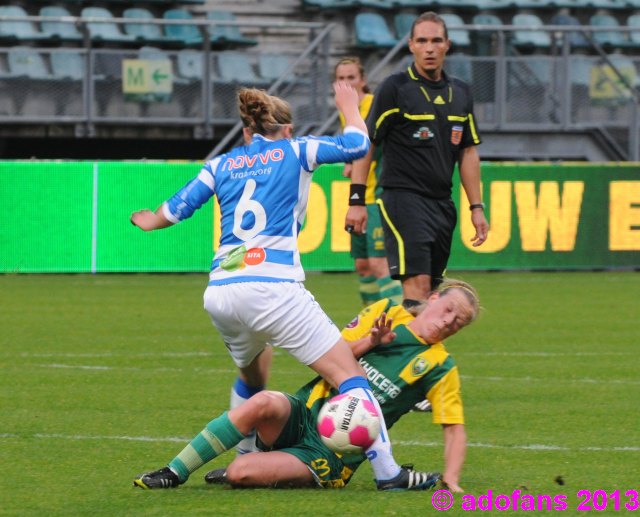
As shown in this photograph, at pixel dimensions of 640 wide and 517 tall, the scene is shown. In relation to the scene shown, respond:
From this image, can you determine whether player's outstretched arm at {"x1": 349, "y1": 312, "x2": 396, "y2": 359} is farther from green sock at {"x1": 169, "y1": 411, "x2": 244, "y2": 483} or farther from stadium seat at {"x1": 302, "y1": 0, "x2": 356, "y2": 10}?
stadium seat at {"x1": 302, "y1": 0, "x2": 356, "y2": 10}

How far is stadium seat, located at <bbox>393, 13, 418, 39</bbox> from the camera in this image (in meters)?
23.3

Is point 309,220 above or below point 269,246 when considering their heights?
below

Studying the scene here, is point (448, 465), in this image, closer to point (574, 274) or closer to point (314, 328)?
point (314, 328)

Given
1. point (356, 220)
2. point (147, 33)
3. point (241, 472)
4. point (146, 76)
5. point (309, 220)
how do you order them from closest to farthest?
point (241, 472)
point (356, 220)
point (309, 220)
point (146, 76)
point (147, 33)

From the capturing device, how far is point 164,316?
13766mm

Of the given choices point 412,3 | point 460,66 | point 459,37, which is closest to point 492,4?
point 412,3

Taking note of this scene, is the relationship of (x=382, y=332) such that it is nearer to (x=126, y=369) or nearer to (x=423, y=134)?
(x=423, y=134)

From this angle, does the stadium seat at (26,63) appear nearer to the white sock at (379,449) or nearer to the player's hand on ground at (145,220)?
the player's hand on ground at (145,220)

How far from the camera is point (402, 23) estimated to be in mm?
23422

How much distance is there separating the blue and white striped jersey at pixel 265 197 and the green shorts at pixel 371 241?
4.51m

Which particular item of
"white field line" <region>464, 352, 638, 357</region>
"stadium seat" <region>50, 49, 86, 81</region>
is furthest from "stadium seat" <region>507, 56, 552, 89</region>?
"white field line" <region>464, 352, 638, 357</region>

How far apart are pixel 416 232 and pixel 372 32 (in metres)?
14.6

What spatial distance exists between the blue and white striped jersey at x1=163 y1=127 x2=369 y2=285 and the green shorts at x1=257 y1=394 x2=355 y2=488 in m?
0.56

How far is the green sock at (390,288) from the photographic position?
10297 millimetres
